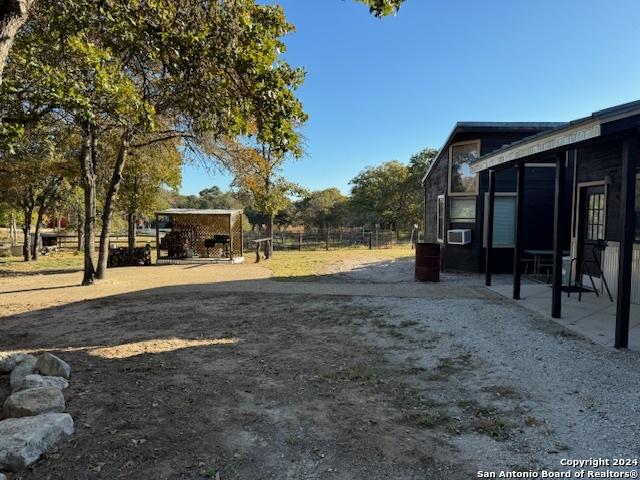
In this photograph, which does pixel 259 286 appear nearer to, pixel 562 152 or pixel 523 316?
pixel 523 316

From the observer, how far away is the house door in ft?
26.5

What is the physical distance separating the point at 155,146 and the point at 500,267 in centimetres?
1197

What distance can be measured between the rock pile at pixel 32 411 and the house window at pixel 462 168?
33.5 ft

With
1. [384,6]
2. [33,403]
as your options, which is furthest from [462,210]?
[33,403]

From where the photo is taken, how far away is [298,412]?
326cm

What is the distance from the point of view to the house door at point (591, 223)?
26.5 feet

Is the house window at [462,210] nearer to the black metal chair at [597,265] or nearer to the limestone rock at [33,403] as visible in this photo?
the black metal chair at [597,265]

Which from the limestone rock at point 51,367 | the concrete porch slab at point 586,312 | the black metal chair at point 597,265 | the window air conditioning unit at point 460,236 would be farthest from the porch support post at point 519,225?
the limestone rock at point 51,367

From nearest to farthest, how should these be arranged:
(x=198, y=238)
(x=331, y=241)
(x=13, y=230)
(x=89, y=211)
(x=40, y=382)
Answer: (x=40, y=382), (x=89, y=211), (x=198, y=238), (x=331, y=241), (x=13, y=230)

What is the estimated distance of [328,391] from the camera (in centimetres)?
368

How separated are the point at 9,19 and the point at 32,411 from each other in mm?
2667

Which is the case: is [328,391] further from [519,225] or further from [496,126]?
[496,126]

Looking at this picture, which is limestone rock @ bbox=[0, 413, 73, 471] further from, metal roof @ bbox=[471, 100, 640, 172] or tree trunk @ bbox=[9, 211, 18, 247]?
tree trunk @ bbox=[9, 211, 18, 247]

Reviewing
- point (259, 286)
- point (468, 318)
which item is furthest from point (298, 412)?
point (259, 286)
